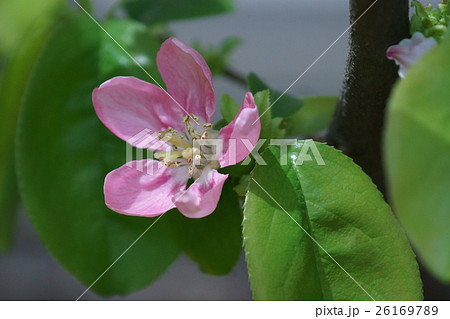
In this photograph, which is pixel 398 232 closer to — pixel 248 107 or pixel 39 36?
pixel 248 107

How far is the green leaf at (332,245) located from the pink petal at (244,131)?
2cm

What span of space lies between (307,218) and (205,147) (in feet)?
0.39

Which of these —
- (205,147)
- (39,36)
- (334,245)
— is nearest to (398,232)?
(334,245)

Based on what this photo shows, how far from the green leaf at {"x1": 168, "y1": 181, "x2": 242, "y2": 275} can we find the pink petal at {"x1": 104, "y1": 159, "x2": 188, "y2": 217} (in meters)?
0.04

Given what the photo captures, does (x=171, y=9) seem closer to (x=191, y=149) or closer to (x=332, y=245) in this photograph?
(x=191, y=149)

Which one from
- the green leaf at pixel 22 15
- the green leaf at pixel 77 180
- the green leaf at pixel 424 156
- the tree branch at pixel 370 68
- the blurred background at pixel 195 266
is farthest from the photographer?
the blurred background at pixel 195 266

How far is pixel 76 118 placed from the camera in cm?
46

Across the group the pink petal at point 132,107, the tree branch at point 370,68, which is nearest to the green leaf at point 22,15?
the pink petal at point 132,107

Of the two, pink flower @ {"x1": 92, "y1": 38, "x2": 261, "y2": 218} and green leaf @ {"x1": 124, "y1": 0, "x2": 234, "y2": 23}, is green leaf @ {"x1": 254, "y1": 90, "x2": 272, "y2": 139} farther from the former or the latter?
green leaf @ {"x1": 124, "y1": 0, "x2": 234, "y2": 23}

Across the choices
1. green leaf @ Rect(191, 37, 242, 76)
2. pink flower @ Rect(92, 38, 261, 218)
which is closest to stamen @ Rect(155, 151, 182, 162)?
pink flower @ Rect(92, 38, 261, 218)

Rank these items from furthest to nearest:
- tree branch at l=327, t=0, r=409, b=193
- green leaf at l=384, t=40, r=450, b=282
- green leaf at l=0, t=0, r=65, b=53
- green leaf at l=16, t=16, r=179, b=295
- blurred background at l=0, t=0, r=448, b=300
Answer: blurred background at l=0, t=0, r=448, b=300 < green leaf at l=0, t=0, r=65, b=53 < green leaf at l=16, t=16, r=179, b=295 < tree branch at l=327, t=0, r=409, b=193 < green leaf at l=384, t=40, r=450, b=282

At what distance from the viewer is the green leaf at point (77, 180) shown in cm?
45

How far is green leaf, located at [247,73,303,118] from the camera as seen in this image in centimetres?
41

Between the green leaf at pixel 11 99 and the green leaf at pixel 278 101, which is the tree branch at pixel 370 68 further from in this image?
the green leaf at pixel 11 99
